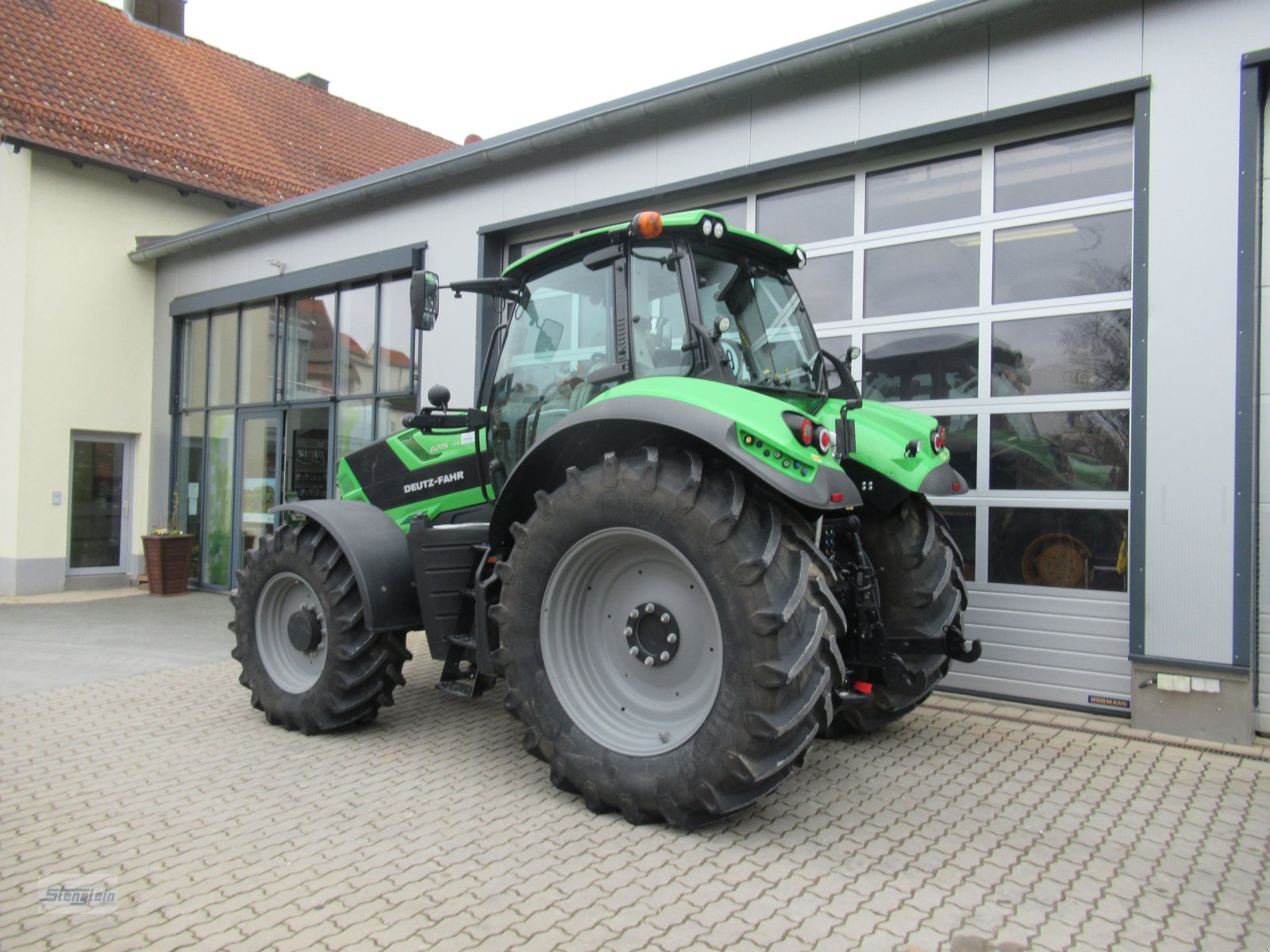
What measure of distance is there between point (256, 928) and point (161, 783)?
1.62 m

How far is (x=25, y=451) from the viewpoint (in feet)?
33.4

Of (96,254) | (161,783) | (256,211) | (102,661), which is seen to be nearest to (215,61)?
(96,254)

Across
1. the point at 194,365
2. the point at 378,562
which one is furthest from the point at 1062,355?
the point at 194,365

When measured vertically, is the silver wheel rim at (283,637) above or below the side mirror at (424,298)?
below

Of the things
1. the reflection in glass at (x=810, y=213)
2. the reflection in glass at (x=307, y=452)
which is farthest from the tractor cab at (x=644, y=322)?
the reflection in glass at (x=307, y=452)

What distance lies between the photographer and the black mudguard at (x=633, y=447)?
310 cm

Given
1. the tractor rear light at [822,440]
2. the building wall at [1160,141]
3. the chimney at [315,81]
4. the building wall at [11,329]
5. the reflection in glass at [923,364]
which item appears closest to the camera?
the tractor rear light at [822,440]

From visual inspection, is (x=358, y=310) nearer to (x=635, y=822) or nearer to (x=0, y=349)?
(x=0, y=349)

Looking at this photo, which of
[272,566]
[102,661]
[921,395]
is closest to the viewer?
[272,566]

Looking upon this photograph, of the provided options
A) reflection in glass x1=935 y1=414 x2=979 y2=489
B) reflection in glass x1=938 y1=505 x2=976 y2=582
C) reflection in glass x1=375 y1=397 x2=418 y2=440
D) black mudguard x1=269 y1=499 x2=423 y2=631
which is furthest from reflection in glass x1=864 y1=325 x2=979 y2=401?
reflection in glass x1=375 y1=397 x2=418 y2=440

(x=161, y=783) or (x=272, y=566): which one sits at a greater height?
(x=272, y=566)

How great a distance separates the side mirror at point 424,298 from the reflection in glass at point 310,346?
5.84m

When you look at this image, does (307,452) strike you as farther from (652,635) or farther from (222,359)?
(652,635)

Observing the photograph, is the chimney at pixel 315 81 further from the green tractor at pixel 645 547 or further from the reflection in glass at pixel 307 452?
the green tractor at pixel 645 547
